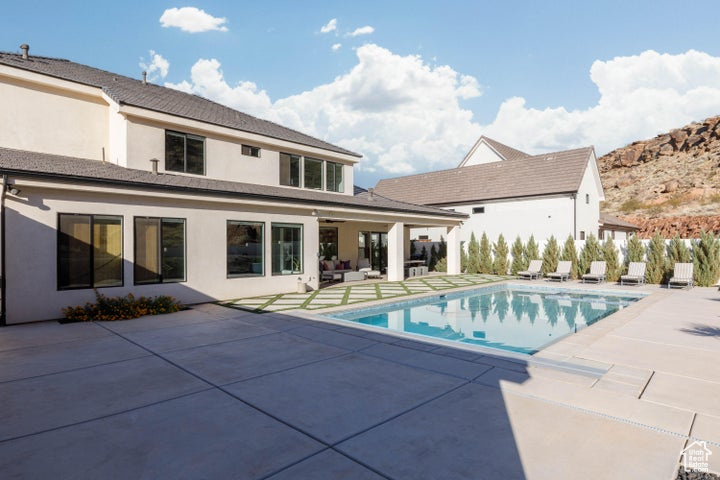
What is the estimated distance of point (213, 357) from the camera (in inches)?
256

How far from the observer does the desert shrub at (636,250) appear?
60.6 feet

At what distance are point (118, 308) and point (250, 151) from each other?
25.8 feet

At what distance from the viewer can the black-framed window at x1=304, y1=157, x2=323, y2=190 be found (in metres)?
17.4

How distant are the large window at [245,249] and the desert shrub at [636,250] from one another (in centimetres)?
1715

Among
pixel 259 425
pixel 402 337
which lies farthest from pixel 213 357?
pixel 402 337

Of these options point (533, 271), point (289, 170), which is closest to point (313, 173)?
point (289, 170)

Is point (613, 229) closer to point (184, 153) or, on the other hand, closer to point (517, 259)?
point (517, 259)

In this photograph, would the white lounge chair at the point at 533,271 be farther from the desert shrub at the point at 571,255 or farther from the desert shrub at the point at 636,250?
the desert shrub at the point at 636,250

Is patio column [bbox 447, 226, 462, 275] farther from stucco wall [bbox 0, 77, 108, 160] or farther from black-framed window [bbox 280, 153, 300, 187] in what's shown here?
stucco wall [bbox 0, 77, 108, 160]

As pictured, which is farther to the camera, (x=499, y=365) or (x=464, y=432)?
(x=499, y=365)

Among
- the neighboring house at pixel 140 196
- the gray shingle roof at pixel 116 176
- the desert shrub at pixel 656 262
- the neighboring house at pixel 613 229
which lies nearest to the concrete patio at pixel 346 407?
the neighboring house at pixel 140 196

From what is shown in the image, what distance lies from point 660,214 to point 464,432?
49.1 metres

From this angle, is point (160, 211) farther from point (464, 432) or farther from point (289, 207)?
point (464, 432)

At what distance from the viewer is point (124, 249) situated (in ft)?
34.8
